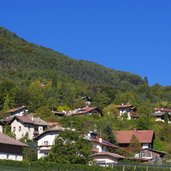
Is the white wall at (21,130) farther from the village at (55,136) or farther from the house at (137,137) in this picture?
the house at (137,137)

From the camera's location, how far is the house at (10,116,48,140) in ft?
273

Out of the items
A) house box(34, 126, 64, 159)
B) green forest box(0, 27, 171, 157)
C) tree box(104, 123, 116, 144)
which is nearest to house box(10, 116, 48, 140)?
green forest box(0, 27, 171, 157)

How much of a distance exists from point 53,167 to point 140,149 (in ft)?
116

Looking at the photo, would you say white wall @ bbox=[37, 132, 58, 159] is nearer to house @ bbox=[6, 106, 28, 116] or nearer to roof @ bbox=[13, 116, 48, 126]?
roof @ bbox=[13, 116, 48, 126]

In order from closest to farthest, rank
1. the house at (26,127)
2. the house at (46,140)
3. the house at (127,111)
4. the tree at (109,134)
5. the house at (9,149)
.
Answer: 1. the house at (9,149)
2. the house at (46,140)
3. the tree at (109,134)
4. the house at (26,127)
5. the house at (127,111)

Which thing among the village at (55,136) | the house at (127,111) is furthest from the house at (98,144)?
the house at (127,111)

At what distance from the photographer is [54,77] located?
160250mm

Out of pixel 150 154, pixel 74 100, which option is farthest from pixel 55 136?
pixel 74 100

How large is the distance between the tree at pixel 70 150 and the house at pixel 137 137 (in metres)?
32.6

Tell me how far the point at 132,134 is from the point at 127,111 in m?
28.9

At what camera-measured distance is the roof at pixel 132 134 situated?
82.7 meters

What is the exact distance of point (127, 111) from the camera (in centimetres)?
11281

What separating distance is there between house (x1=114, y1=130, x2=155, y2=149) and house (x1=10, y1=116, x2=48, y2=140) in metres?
12.5

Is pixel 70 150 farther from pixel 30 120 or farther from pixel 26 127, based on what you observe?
pixel 30 120
